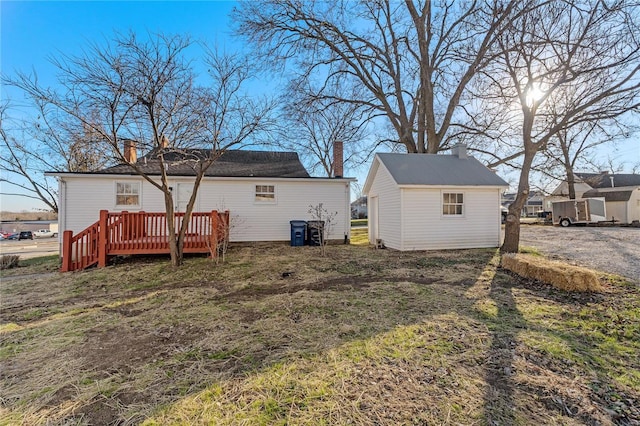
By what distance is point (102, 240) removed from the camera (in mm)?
8273

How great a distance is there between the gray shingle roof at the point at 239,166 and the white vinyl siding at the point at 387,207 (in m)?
3.09

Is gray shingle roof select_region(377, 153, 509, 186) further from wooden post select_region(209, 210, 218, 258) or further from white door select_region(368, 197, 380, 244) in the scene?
wooden post select_region(209, 210, 218, 258)

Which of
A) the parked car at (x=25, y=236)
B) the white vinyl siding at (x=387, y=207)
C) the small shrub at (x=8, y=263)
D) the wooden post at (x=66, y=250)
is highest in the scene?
the white vinyl siding at (x=387, y=207)

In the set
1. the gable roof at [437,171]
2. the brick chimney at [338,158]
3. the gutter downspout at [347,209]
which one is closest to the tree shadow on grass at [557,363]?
the gable roof at [437,171]

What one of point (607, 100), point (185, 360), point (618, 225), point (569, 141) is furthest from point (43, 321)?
point (618, 225)

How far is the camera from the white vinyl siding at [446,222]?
1061 centimetres

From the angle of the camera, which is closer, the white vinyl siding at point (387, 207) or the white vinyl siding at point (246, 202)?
the white vinyl siding at point (246, 202)

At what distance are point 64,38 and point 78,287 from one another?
520cm

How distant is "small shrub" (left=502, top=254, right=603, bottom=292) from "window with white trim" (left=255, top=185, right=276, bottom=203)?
27.9ft

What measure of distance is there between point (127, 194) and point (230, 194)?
3632 mm

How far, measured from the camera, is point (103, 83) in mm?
6262

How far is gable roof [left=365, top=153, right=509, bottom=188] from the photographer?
1076 cm

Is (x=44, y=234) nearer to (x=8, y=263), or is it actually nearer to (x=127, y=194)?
(x=8, y=263)

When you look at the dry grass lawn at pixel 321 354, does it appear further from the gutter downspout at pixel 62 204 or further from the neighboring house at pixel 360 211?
the neighboring house at pixel 360 211
